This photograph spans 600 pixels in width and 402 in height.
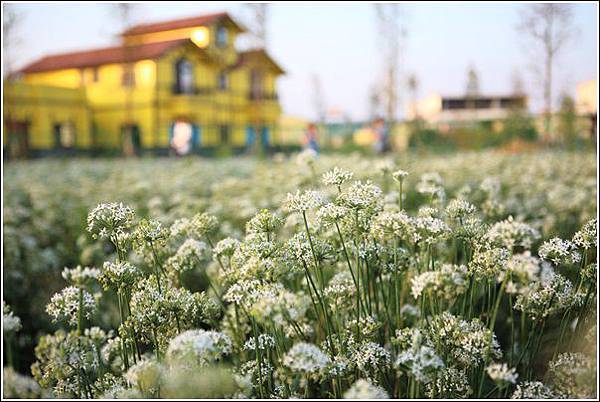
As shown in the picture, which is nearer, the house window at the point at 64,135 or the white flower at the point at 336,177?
the white flower at the point at 336,177

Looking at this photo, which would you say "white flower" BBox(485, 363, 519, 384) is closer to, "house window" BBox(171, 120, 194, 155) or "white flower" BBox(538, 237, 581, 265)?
"white flower" BBox(538, 237, 581, 265)

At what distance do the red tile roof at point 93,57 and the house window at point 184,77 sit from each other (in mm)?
2341

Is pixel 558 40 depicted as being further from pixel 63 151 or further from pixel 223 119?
pixel 223 119

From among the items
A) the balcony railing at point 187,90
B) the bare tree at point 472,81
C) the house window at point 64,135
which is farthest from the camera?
the balcony railing at point 187,90

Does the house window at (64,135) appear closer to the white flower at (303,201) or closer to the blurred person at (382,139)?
the blurred person at (382,139)

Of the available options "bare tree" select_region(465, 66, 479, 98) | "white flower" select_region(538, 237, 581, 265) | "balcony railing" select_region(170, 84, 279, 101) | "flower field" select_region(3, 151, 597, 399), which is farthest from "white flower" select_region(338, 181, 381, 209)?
"balcony railing" select_region(170, 84, 279, 101)

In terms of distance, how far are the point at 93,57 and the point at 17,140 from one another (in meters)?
7.75

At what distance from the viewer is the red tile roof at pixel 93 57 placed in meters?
19.0

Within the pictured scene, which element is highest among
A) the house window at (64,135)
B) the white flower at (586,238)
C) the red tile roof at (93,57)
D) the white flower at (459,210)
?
the red tile roof at (93,57)

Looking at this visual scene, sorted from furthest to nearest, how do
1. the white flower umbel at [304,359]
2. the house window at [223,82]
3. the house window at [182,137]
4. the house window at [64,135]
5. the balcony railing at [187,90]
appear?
1. the balcony railing at [187,90]
2. the house window at [64,135]
3. the house window at [223,82]
4. the house window at [182,137]
5. the white flower umbel at [304,359]

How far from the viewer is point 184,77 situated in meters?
23.3

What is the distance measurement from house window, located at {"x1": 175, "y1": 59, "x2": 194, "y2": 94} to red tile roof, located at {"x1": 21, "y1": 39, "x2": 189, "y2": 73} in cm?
234

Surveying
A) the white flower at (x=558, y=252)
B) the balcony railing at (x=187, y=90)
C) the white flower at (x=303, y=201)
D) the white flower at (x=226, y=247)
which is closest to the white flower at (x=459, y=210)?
the white flower at (x=558, y=252)

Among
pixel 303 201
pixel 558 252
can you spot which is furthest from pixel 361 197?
pixel 558 252
